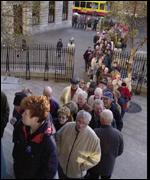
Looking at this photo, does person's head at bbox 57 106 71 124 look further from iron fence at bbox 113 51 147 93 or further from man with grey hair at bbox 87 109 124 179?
iron fence at bbox 113 51 147 93

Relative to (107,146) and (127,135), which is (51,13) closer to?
(127,135)

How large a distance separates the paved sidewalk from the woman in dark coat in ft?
1.47

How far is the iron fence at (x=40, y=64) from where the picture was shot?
1571cm

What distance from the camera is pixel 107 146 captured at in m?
5.49

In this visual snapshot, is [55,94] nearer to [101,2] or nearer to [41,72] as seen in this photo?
[41,72]

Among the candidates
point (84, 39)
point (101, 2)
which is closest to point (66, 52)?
point (84, 39)

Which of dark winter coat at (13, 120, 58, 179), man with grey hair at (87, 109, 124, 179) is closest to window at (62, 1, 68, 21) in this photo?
man with grey hair at (87, 109, 124, 179)

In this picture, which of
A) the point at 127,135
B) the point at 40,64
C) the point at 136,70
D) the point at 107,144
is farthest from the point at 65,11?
the point at 107,144

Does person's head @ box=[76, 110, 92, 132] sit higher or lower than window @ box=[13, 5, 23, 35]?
lower

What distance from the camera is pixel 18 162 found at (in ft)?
14.1

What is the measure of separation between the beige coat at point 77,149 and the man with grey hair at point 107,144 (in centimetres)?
47

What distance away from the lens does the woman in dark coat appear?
13.3 feet

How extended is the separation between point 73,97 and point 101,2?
2253 centimetres

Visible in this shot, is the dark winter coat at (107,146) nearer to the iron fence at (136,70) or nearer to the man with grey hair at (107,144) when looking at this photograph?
the man with grey hair at (107,144)
